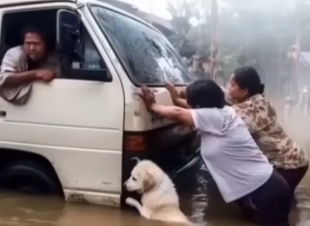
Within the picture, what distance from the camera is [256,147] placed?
15.0 feet

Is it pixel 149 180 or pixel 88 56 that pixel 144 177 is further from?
pixel 88 56

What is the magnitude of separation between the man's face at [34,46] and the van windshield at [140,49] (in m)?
0.58

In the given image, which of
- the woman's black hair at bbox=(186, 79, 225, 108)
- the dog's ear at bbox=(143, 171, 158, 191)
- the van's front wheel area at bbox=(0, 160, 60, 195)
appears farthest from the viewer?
the van's front wheel area at bbox=(0, 160, 60, 195)

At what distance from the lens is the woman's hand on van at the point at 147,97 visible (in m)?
4.50

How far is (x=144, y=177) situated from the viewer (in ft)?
14.0

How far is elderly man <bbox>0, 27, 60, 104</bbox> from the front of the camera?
15.4 feet

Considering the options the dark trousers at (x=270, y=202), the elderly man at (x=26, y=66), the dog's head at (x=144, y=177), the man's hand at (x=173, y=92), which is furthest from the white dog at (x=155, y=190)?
the elderly man at (x=26, y=66)

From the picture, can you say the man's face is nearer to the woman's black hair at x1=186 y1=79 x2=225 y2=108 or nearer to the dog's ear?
the woman's black hair at x1=186 y1=79 x2=225 y2=108

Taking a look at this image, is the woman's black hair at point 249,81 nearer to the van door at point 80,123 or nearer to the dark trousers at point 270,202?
the dark trousers at point 270,202

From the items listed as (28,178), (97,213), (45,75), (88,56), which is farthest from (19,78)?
(97,213)

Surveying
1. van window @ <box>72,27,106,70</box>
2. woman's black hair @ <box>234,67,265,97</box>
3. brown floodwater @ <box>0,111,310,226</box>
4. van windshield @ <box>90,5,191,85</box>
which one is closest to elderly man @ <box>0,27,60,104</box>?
van window @ <box>72,27,106,70</box>

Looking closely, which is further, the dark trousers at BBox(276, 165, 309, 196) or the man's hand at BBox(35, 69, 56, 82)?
the dark trousers at BBox(276, 165, 309, 196)

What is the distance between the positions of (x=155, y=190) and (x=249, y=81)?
1.46 metres

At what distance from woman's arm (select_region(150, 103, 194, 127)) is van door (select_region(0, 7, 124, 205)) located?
12.5 inches
